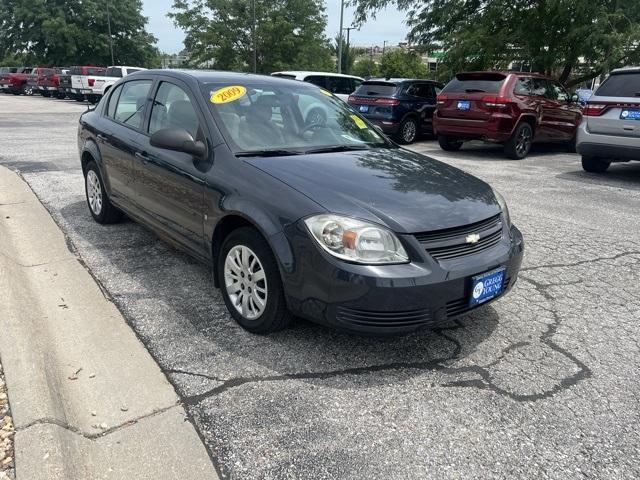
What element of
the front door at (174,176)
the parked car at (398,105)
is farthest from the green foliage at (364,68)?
→ the front door at (174,176)

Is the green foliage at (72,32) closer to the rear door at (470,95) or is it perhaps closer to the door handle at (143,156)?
the rear door at (470,95)

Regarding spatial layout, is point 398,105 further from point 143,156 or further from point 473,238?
point 473,238

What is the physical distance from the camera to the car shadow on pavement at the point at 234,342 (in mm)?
2873

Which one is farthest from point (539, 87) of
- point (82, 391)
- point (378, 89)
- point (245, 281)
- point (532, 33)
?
point (82, 391)

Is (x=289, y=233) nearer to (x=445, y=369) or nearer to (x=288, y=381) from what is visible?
(x=288, y=381)

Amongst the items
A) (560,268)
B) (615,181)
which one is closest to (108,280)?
(560,268)

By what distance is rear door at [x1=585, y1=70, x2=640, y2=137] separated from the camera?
25.6ft

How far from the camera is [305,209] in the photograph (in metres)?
2.81

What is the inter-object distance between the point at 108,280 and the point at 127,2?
51144mm

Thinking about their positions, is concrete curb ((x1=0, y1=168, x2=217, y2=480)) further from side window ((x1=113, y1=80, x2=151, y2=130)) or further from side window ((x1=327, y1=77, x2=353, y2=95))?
side window ((x1=327, y1=77, x2=353, y2=95))

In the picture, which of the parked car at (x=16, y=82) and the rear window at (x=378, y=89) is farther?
the parked car at (x=16, y=82)

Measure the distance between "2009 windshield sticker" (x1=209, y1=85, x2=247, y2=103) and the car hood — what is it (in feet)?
2.19

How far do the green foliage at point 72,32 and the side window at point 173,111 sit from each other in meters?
46.8

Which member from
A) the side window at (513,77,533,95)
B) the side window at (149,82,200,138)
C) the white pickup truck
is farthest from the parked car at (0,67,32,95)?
the side window at (149,82,200,138)
